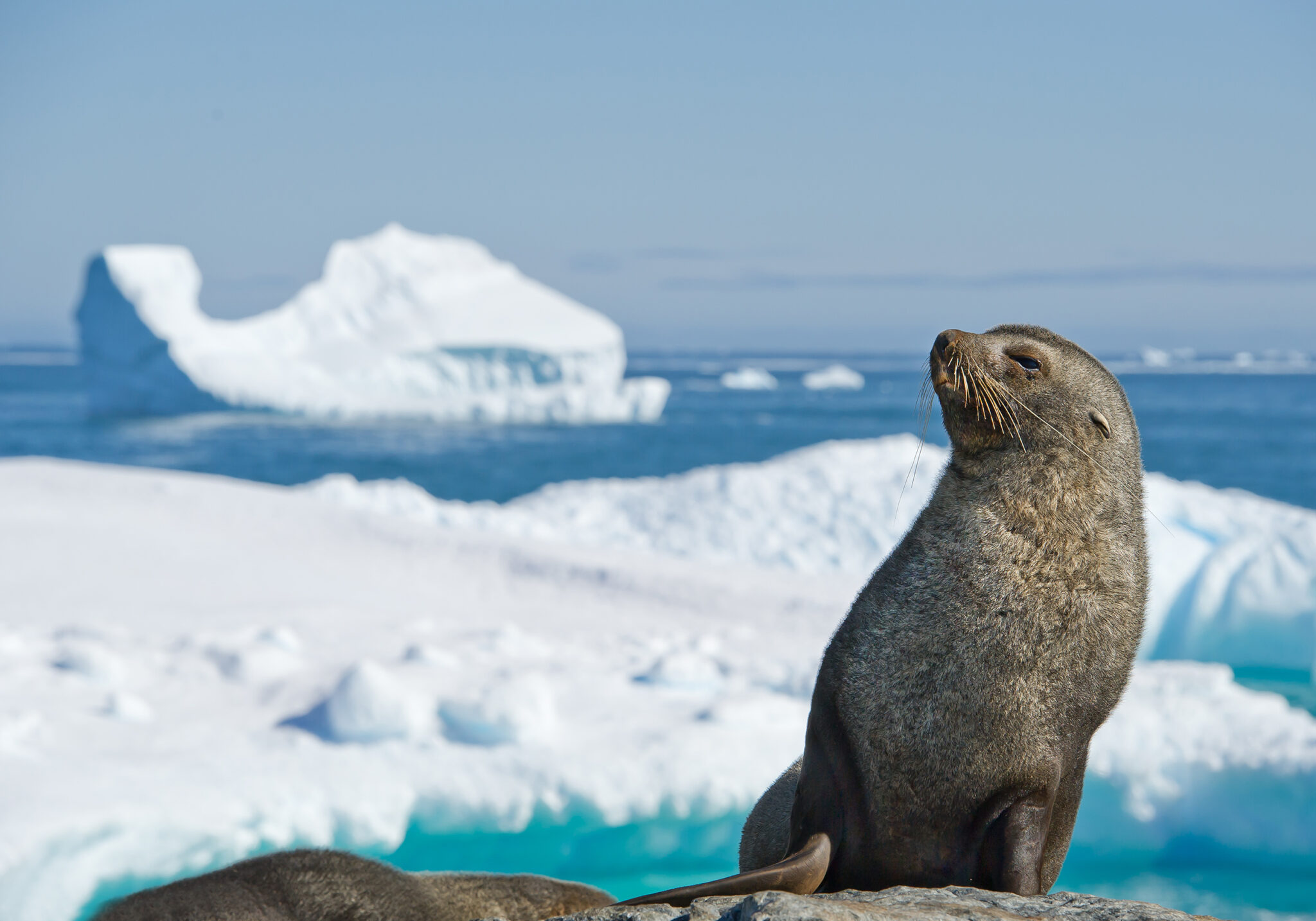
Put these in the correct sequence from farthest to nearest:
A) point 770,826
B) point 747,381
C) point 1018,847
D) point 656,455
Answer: point 747,381 → point 656,455 → point 770,826 → point 1018,847

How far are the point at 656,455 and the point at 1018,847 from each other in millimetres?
39169

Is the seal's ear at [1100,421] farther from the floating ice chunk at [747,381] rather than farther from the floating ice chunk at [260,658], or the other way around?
the floating ice chunk at [747,381]

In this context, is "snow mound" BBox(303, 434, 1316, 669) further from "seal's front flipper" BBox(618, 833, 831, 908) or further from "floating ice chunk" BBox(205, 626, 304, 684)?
"seal's front flipper" BBox(618, 833, 831, 908)

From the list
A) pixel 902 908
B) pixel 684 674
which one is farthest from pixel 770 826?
pixel 684 674

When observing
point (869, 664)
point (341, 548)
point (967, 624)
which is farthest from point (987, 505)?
point (341, 548)

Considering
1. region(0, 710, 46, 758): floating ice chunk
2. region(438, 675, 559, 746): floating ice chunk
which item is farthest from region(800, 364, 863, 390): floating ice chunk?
region(0, 710, 46, 758): floating ice chunk

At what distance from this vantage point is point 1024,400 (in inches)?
111

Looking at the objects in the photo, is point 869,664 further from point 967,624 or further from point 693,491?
point 693,491

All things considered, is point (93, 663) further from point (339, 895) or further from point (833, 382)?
point (833, 382)

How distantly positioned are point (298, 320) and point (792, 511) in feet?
95.1

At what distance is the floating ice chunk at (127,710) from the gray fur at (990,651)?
15.9 feet

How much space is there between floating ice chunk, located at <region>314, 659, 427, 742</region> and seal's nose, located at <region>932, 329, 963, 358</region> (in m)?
4.49

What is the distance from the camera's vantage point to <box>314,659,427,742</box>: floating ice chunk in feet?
20.9

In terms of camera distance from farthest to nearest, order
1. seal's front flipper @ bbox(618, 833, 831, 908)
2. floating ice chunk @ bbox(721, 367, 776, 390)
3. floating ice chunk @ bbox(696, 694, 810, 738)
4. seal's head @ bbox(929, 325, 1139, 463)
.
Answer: floating ice chunk @ bbox(721, 367, 776, 390)
floating ice chunk @ bbox(696, 694, 810, 738)
seal's head @ bbox(929, 325, 1139, 463)
seal's front flipper @ bbox(618, 833, 831, 908)
